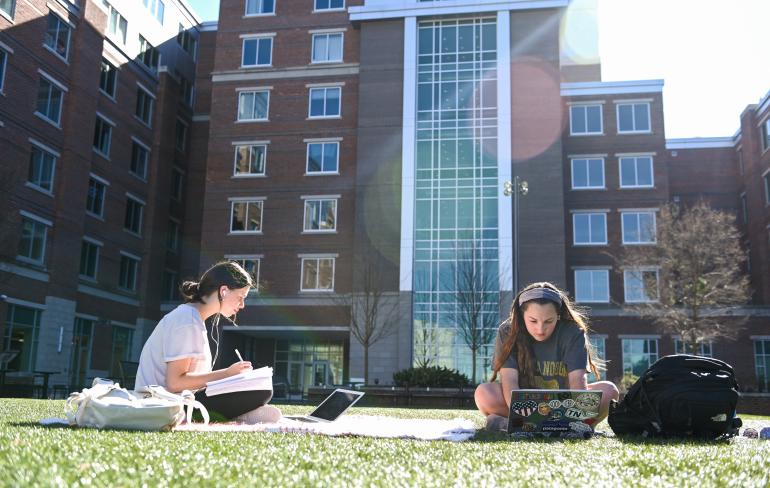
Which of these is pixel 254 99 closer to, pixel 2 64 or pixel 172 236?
pixel 172 236

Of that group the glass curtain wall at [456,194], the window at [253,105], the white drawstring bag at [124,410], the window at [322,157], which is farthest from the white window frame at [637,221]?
the white drawstring bag at [124,410]

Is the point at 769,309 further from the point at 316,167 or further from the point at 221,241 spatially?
the point at 221,241

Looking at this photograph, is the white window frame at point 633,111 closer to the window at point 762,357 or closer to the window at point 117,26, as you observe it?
the window at point 762,357

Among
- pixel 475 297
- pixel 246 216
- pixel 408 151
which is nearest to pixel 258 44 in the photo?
pixel 246 216

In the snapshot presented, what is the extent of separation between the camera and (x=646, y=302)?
37188 millimetres

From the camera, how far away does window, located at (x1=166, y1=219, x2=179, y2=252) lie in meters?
41.3

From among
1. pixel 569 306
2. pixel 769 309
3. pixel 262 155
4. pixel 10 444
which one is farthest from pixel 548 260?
pixel 10 444

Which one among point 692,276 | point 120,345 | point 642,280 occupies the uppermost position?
point 642,280

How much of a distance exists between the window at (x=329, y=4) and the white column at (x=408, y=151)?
3.94 meters

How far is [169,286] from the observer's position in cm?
4150

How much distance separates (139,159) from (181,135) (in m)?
4.67

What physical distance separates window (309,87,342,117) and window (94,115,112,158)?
1003 cm

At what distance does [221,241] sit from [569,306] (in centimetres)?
3352

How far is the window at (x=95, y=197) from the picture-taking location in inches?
1366
